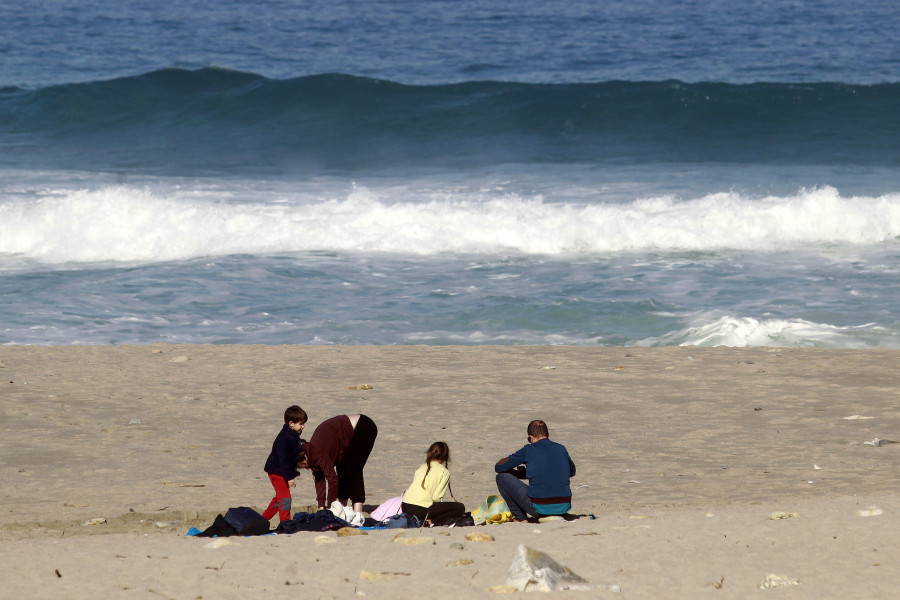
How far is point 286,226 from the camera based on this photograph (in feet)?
57.1

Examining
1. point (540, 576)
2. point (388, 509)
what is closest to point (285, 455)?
point (388, 509)

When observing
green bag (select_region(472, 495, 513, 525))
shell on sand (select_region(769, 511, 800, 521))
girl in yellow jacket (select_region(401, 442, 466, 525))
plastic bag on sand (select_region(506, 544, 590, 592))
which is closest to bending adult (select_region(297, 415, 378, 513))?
girl in yellow jacket (select_region(401, 442, 466, 525))

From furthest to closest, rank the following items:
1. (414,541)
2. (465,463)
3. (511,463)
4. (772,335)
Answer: (772,335)
(465,463)
(511,463)
(414,541)

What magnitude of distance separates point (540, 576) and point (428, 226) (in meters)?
13.8

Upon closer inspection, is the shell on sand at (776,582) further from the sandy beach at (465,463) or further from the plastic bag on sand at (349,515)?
the plastic bag on sand at (349,515)

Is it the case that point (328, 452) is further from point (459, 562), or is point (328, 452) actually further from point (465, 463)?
point (459, 562)

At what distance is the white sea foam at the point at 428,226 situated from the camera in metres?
16.7

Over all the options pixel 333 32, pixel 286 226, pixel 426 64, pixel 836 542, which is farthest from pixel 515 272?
pixel 333 32

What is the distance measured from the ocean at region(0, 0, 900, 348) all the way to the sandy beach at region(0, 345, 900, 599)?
154cm

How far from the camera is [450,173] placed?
23438 mm

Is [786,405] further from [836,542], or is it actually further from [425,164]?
[425,164]

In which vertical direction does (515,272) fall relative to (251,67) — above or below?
below

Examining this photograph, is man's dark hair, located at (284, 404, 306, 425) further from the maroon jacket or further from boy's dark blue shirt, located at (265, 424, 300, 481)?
the maroon jacket

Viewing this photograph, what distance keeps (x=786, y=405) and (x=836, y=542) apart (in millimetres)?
3958
